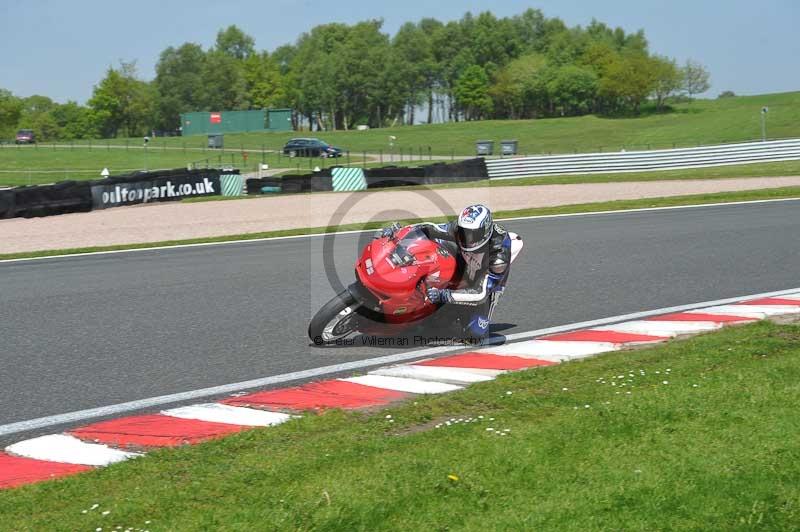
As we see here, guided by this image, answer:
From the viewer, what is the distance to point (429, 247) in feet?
26.1

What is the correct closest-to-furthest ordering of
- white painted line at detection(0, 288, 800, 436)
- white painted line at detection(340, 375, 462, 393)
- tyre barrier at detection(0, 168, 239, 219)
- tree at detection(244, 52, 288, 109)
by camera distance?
1. white painted line at detection(0, 288, 800, 436)
2. white painted line at detection(340, 375, 462, 393)
3. tyre barrier at detection(0, 168, 239, 219)
4. tree at detection(244, 52, 288, 109)

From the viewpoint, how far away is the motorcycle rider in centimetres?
783

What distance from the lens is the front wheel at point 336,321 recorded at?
806 cm

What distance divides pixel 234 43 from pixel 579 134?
101013 millimetres

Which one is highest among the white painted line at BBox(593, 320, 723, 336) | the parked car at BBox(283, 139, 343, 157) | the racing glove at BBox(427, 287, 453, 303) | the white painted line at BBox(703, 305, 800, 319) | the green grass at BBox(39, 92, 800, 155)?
the green grass at BBox(39, 92, 800, 155)

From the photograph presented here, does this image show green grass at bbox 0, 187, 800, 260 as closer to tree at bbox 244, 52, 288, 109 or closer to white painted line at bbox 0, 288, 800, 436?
white painted line at bbox 0, 288, 800, 436

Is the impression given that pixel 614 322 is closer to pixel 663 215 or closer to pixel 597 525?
pixel 597 525

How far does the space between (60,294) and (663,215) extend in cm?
1339

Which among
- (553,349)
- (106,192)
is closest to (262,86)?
(106,192)

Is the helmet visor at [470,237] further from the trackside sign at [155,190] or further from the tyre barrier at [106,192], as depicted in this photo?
the trackside sign at [155,190]

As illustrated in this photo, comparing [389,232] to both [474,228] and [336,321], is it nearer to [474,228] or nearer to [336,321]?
[474,228]

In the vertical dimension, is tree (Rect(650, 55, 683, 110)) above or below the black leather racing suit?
above

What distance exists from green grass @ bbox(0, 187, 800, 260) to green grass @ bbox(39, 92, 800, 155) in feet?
159

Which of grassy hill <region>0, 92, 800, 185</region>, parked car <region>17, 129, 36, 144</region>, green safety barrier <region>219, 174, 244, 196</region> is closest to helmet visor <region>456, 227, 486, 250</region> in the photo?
green safety barrier <region>219, 174, 244, 196</region>
